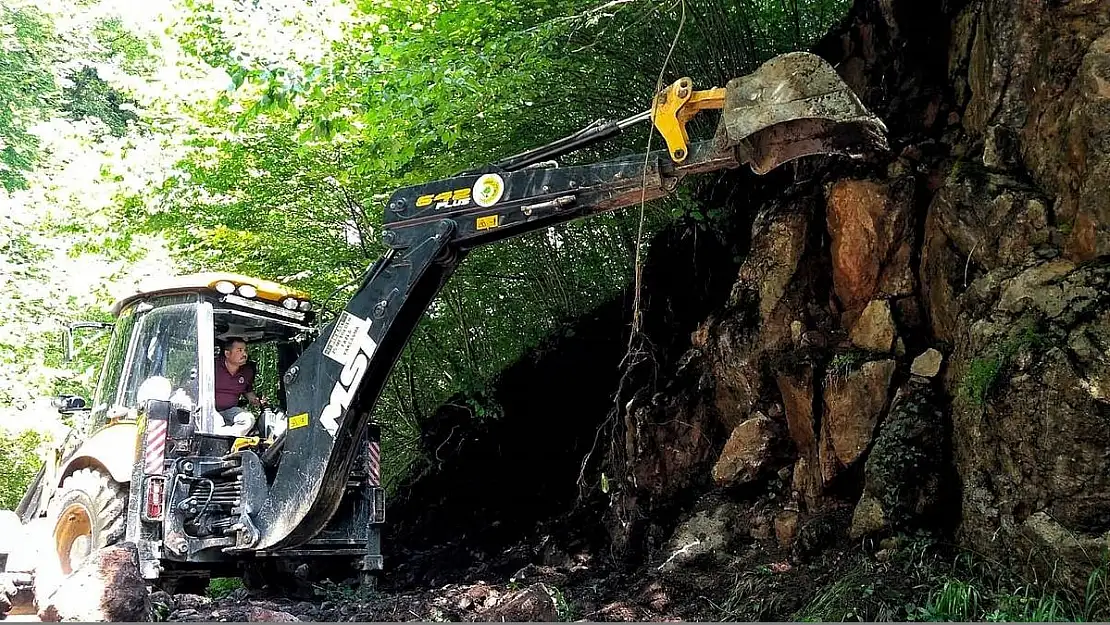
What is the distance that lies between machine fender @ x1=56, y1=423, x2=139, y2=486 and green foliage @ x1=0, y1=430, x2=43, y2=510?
9514 mm

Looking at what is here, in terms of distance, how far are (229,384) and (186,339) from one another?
0.51 m

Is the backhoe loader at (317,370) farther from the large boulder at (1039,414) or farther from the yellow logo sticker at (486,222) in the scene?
the large boulder at (1039,414)

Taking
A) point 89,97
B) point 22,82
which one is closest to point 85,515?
point 22,82

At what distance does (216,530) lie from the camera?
5926mm

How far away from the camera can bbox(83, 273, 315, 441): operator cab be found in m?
6.26

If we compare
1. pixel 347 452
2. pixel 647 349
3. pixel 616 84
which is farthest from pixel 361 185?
pixel 347 452

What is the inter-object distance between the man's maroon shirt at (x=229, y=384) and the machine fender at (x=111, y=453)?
57 cm

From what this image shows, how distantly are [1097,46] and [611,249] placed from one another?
5.53 metres

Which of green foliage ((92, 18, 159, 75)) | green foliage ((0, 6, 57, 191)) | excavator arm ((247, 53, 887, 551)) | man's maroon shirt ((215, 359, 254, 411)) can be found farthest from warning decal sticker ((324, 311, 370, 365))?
green foliage ((0, 6, 57, 191))

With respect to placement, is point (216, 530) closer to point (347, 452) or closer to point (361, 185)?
point (347, 452)

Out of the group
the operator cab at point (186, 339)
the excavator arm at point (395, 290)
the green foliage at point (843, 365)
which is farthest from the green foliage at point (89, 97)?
the green foliage at point (843, 365)

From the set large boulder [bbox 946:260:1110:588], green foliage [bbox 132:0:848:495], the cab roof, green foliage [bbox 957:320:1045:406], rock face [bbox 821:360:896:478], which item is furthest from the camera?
green foliage [bbox 132:0:848:495]

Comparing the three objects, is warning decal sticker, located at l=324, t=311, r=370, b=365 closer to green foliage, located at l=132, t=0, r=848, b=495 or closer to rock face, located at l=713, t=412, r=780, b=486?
green foliage, located at l=132, t=0, r=848, b=495

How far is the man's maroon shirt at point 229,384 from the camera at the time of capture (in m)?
6.59
